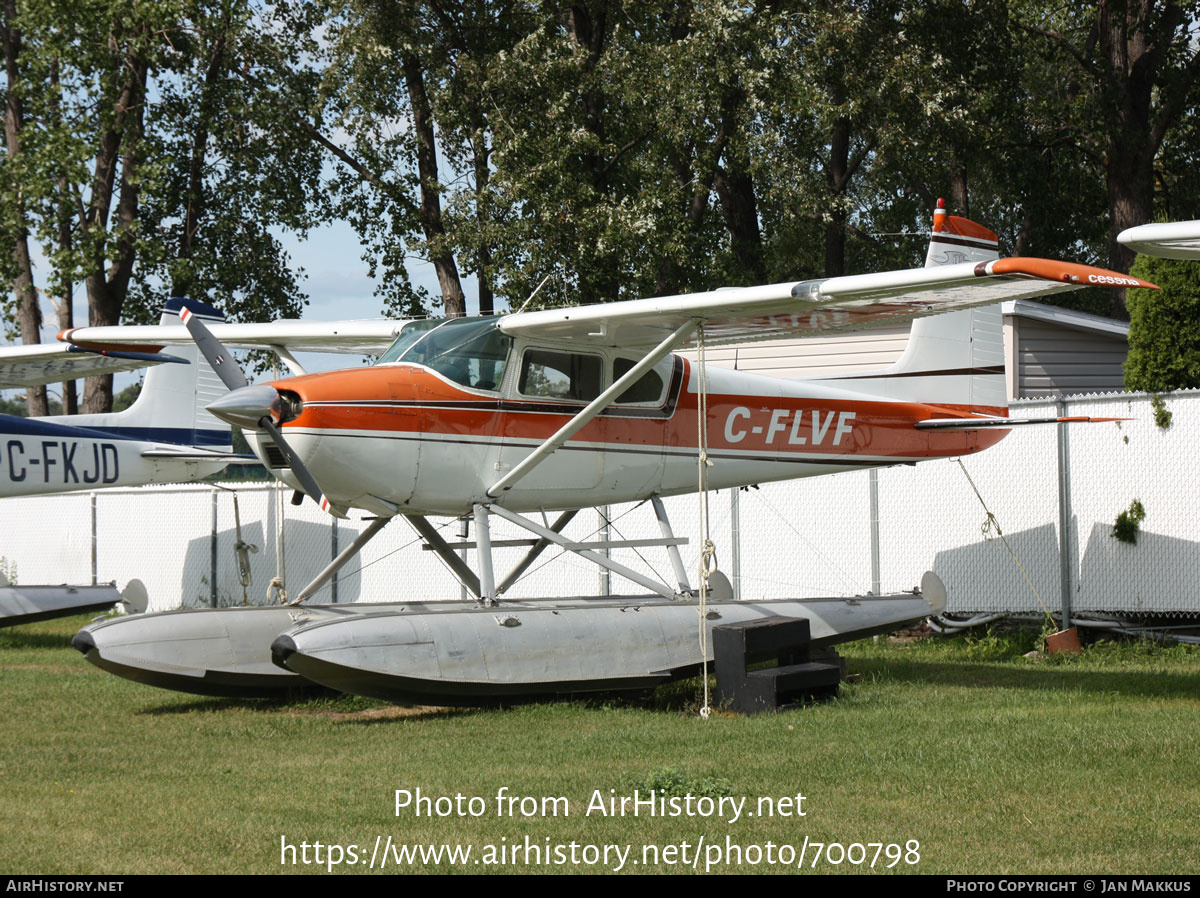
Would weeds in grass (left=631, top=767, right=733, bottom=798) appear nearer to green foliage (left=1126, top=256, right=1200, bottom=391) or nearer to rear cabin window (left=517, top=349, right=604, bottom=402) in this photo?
rear cabin window (left=517, top=349, right=604, bottom=402)

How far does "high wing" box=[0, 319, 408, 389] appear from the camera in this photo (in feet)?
38.0

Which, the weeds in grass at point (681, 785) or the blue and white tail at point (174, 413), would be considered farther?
the blue and white tail at point (174, 413)

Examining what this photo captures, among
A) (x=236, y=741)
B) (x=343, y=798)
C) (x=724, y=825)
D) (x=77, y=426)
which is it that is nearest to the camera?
(x=724, y=825)

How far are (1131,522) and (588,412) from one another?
19.9 feet

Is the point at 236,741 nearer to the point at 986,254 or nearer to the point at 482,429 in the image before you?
the point at 482,429

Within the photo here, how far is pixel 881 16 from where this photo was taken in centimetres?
2059

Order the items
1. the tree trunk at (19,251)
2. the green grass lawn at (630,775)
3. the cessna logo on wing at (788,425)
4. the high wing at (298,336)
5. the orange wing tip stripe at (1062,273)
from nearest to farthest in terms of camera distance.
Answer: the green grass lawn at (630,775)
the orange wing tip stripe at (1062,273)
the cessna logo on wing at (788,425)
the high wing at (298,336)
the tree trunk at (19,251)

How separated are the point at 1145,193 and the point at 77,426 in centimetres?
1795

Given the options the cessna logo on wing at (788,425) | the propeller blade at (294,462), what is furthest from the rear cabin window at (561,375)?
the propeller blade at (294,462)

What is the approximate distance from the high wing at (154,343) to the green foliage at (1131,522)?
23.9ft

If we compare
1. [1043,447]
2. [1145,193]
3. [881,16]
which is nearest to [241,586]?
[1043,447]

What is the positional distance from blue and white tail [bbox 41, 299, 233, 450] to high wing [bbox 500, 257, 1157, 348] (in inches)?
363

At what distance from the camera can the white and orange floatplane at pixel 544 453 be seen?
855 centimetres

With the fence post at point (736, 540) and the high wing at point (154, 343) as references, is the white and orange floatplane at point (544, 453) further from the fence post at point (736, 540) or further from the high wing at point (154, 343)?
the fence post at point (736, 540)
